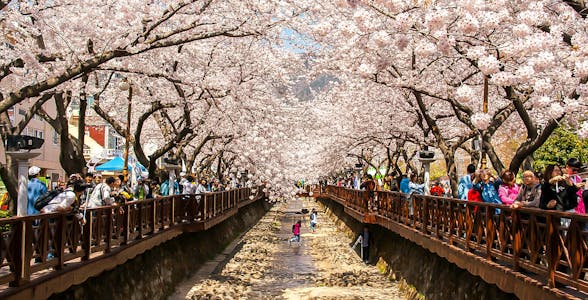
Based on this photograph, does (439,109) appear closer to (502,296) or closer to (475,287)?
(475,287)

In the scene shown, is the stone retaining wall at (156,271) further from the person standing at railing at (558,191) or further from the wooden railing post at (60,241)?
the person standing at railing at (558,191)

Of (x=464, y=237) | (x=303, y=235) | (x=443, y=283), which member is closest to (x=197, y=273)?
(x=443, y=283)

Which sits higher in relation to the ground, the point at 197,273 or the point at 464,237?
the point at 464,237

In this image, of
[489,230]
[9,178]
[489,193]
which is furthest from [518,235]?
[9,178]

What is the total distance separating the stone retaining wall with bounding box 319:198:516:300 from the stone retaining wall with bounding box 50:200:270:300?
7012mm

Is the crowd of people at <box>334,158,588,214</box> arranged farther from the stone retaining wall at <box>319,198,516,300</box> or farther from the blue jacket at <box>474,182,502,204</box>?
the stone retaining wall at <box>319,198,516,300</box>

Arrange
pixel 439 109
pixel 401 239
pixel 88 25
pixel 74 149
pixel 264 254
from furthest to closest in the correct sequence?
pixel 264 254 → pixel 439 109 → pixel 401 239 → pixel 74 149 → pixel 88 25

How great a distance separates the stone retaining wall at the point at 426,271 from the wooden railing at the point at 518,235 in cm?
65

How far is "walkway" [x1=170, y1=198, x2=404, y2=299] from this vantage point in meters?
21.6

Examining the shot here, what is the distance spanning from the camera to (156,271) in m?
20.4

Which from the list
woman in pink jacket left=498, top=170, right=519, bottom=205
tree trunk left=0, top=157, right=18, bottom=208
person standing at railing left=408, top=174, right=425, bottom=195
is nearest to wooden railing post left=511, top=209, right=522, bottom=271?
woman in pink jacket left=498, top=170, right=519, bottom=205

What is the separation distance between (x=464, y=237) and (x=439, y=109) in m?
16.9

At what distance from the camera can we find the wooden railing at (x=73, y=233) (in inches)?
364

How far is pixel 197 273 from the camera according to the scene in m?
25.9
